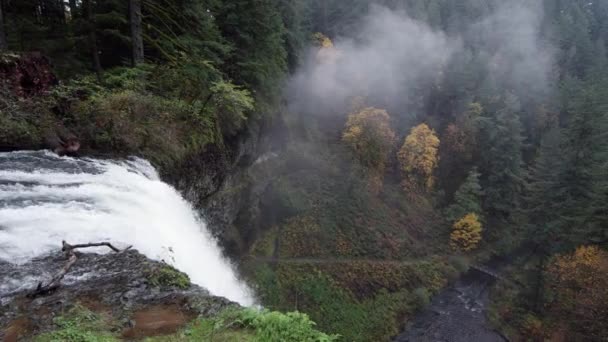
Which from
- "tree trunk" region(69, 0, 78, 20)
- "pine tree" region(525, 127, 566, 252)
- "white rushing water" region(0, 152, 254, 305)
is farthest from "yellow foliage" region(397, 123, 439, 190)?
"white rushing water" region(0, 152, 254, 305)

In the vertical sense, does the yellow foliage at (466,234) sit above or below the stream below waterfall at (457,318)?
above

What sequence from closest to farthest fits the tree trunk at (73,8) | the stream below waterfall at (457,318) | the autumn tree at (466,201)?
1. the tree trunk at (73,8)
2. the stream below waterfall at (457,318)
3. the autumn tree at (466,201)

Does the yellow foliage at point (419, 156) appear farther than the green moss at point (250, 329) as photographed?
Yes

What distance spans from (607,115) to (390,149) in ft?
61.4

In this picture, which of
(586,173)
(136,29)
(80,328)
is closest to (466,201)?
(586,173)

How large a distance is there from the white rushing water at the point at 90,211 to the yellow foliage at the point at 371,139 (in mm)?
28448

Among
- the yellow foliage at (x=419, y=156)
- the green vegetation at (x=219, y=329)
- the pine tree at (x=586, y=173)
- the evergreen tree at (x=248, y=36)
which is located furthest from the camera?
the yellow foliage at (x=419, y=156)

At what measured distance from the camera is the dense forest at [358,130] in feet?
41.7

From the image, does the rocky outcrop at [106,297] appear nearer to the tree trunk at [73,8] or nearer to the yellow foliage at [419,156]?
the tree trunk at [73,8]

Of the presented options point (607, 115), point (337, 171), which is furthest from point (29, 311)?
point (607, 115)

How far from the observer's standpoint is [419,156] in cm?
3794

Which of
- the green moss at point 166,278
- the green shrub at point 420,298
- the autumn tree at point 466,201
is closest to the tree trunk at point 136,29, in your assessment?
the green moss at point 166,278

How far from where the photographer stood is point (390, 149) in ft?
124

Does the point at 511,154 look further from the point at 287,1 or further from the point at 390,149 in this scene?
the point at 287,1
